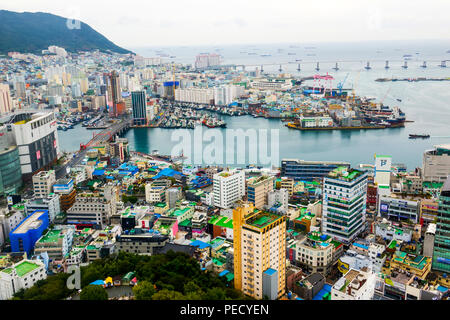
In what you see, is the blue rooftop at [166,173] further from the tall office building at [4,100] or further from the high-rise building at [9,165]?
the tall office building at [4,100]

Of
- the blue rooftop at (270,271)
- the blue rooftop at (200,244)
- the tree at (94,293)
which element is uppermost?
the tree at (94,293)

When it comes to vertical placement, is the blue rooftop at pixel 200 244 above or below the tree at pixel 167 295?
below

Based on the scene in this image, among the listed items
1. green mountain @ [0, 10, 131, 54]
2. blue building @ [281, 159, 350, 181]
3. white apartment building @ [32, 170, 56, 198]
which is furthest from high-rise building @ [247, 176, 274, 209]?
green mountain @ [0, 10, 131, 54]

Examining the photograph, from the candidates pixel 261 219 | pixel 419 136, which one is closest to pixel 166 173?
pixel 261 219

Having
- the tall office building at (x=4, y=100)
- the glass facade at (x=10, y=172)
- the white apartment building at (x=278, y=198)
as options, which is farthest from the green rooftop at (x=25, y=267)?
the tall office building at (x=4, y=100)

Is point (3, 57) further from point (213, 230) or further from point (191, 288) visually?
point (191, 288)

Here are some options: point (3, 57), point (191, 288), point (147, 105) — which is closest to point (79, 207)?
point (191, 288)

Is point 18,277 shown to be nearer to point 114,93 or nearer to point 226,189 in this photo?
point 226,189
